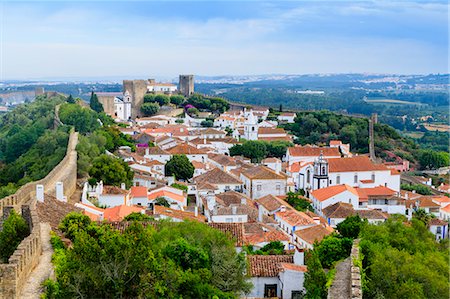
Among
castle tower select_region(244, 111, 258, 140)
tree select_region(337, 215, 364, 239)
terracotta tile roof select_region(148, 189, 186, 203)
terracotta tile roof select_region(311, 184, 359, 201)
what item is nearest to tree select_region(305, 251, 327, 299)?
tree select_region(337, 215, 364, 239)

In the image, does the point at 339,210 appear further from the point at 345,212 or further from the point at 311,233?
the point at 311,233

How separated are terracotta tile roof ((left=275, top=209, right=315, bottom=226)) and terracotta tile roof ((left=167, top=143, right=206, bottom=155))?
10547 mm

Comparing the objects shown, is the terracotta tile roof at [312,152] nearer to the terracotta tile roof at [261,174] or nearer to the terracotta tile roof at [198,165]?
the terracotta tile roof at [198,165]

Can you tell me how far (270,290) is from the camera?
10.4 metres

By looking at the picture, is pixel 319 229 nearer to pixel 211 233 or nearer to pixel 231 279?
pixel 211 233

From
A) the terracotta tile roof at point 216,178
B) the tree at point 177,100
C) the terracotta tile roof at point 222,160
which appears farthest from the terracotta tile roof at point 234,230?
the tree at point 177,100

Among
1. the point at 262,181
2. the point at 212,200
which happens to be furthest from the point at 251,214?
the point at 262,181

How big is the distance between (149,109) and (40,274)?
41.1 meters

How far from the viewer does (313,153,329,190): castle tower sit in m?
25.6

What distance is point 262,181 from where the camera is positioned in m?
23.7

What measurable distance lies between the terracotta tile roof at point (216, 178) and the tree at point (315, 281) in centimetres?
1421

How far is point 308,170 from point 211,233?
1679cm

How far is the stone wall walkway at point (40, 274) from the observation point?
6938 mm

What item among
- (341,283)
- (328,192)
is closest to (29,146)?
(328,192)
